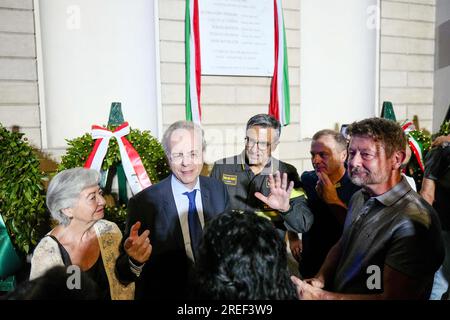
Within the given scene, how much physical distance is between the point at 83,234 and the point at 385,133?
6.29 ft

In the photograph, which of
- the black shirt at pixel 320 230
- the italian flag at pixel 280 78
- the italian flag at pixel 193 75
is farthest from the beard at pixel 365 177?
the italian flag at pixel 280 78

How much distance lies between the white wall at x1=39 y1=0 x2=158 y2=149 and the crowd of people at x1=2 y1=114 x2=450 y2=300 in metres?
2.70

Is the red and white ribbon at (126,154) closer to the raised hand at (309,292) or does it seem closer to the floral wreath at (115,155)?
the floral wreath at (115,155)

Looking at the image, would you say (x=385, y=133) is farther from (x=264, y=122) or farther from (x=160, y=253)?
(x=160, y=253)

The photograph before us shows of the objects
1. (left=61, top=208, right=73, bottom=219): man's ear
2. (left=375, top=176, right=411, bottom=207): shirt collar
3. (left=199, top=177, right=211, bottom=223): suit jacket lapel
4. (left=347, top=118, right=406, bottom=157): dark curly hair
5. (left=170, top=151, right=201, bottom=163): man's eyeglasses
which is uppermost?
(left=347, top=118, right=406, bottom=157): dark curly hair

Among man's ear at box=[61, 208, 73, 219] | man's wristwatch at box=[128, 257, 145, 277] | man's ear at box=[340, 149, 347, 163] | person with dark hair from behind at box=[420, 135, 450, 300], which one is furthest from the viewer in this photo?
person with dark hair from behind at box=[420, 135, 450, 300]

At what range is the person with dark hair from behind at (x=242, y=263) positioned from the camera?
1006 mm

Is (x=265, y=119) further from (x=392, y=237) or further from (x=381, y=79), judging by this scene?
(x=381, y=79)

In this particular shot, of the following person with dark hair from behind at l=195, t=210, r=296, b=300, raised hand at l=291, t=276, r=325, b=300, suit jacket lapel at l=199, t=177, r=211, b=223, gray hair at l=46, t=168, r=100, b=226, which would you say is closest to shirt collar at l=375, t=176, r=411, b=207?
raised hand at l=291, t=276, r=325, b=300

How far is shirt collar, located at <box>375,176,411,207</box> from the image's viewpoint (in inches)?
62.5

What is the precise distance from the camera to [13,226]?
316 centimetres

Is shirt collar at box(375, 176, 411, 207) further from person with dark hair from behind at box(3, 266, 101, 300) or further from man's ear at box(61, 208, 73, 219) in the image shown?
man's ear at box(61, 208, 73, 219)

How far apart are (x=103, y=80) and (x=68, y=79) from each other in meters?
0.46

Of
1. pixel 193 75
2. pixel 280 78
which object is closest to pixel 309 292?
pixel 193 75
